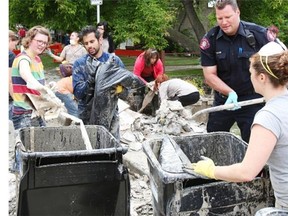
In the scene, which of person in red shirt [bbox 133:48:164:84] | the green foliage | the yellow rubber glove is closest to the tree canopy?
the green foliage

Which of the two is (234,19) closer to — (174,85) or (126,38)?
(174,85)

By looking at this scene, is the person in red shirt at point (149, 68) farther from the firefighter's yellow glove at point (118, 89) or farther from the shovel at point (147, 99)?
the firefighter's yellow glove at point (118, 89)

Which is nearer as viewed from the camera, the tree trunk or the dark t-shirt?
the dark t-shirt

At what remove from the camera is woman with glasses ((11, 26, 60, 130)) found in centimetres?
373

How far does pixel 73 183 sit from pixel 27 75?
4.83ft

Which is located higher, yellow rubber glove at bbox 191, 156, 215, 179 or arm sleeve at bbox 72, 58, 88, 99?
arm sleeve at bbox 72, 58, 88, 99

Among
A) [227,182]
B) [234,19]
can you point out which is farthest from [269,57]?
[234,19]

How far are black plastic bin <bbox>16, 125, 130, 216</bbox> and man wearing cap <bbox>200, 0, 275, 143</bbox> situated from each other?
51.2 inches

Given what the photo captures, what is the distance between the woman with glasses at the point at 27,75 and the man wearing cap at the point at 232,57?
4.82 feet

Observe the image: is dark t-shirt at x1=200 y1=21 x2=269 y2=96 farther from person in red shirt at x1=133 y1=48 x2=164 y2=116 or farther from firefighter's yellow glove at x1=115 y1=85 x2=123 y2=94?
person in red shirt at x1=133 y1=48 x2=164 y2=116

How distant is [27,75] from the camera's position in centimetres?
367

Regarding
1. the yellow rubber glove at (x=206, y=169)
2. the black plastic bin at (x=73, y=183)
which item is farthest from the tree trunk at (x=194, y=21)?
the yellow rubber glove at (x=206, y=169)

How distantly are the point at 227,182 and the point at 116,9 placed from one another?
945 cm

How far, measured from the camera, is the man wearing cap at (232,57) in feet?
11.5
